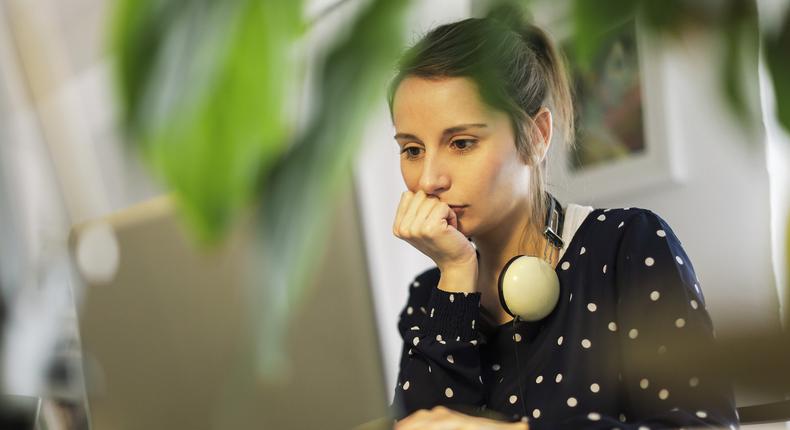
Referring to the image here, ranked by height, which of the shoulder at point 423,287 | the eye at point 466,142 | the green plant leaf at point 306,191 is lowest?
the shoulder at point 423,287

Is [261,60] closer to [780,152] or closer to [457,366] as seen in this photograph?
[780,152]

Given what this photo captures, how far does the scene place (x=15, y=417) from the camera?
25.4 inches

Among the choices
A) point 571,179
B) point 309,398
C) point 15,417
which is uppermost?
point 571,179

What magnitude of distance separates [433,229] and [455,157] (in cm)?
14

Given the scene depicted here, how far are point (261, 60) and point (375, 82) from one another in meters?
0.02

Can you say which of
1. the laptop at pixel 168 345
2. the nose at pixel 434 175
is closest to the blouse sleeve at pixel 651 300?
the nose at pixel 434 175

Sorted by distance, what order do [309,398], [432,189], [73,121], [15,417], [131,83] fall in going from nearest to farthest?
[131,83] → [15,417] → [432,189] → [309,398] → [73,121]

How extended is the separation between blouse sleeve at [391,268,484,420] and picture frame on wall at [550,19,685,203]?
0.68 ft

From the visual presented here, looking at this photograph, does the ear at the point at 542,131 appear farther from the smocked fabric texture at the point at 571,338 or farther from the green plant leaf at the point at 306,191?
the green plant leaf at the point at 306,191

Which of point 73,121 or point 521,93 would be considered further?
point 73,121

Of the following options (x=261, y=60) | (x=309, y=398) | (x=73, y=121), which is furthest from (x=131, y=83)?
(x=73, y=121)

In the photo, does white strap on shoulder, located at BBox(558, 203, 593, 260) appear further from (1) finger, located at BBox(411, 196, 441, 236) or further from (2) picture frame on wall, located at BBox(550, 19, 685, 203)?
(1) finger, located at BBox(411, 196, 441, 236)

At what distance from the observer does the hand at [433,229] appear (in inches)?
39.0

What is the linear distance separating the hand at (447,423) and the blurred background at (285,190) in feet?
0.62
